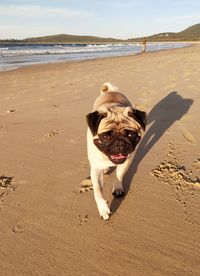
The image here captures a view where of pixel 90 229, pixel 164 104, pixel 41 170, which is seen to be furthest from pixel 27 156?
pixel 164 104

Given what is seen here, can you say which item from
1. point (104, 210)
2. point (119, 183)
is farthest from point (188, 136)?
point (104, 210)

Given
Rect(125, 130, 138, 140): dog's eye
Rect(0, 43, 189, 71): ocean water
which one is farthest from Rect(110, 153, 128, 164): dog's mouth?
Rect(0, 43, 189, 71): ocean water

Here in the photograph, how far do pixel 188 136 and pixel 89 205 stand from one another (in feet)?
8.33

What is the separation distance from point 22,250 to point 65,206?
0.79 metres

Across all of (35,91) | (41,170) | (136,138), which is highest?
(136,138)

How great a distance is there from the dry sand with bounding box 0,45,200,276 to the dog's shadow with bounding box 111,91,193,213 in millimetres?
18

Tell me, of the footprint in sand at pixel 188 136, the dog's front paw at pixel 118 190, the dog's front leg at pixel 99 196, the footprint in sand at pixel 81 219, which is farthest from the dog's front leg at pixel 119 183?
the footprint in sand at pixel 188 136

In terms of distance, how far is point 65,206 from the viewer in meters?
3.69

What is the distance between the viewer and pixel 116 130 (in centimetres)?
333

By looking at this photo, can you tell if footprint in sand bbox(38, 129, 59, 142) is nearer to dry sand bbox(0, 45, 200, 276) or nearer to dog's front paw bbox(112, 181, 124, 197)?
dry sand bbox(0, 45, 200, 276)

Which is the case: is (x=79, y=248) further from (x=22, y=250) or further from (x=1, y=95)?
(x=1, y=95)

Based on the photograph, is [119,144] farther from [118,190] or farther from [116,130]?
[118,190]

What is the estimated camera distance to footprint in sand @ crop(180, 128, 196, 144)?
5312mm

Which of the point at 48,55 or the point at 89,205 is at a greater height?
the point at 89,205
